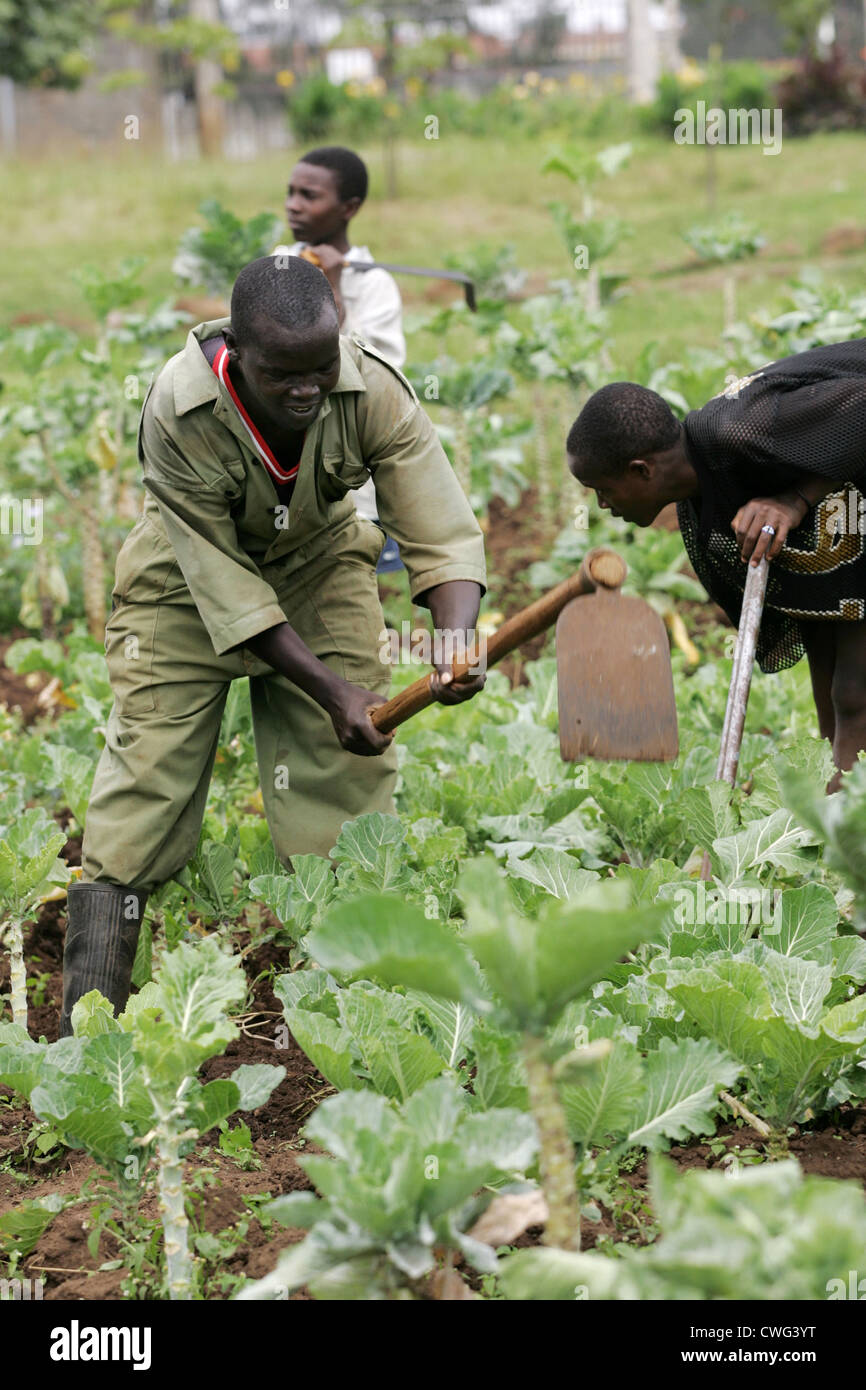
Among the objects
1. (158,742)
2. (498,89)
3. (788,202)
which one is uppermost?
(498,89)

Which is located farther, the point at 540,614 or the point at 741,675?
the point at 741,675

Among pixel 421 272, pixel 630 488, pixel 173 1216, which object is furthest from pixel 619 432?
pixel 421 272

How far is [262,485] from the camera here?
3279mm

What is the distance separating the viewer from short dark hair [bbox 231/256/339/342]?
2.96 m

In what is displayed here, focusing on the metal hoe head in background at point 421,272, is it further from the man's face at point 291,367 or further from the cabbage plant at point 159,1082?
the cabbage plant at point 159,1082

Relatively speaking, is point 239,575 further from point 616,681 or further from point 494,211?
point 494,211

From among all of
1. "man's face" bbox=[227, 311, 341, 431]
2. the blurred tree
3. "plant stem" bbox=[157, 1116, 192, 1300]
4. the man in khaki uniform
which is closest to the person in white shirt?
the man in khaki uniform

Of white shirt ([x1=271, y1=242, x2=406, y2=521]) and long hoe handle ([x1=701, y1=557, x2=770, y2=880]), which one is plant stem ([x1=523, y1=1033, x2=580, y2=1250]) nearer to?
long hoe handle ([x1=701, y1=557, x2=770, y2=880])

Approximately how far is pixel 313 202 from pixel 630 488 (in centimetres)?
210

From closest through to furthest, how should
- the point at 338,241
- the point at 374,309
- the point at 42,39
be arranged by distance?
the point at 374,309, the point at 338,241, the point at 42,39
